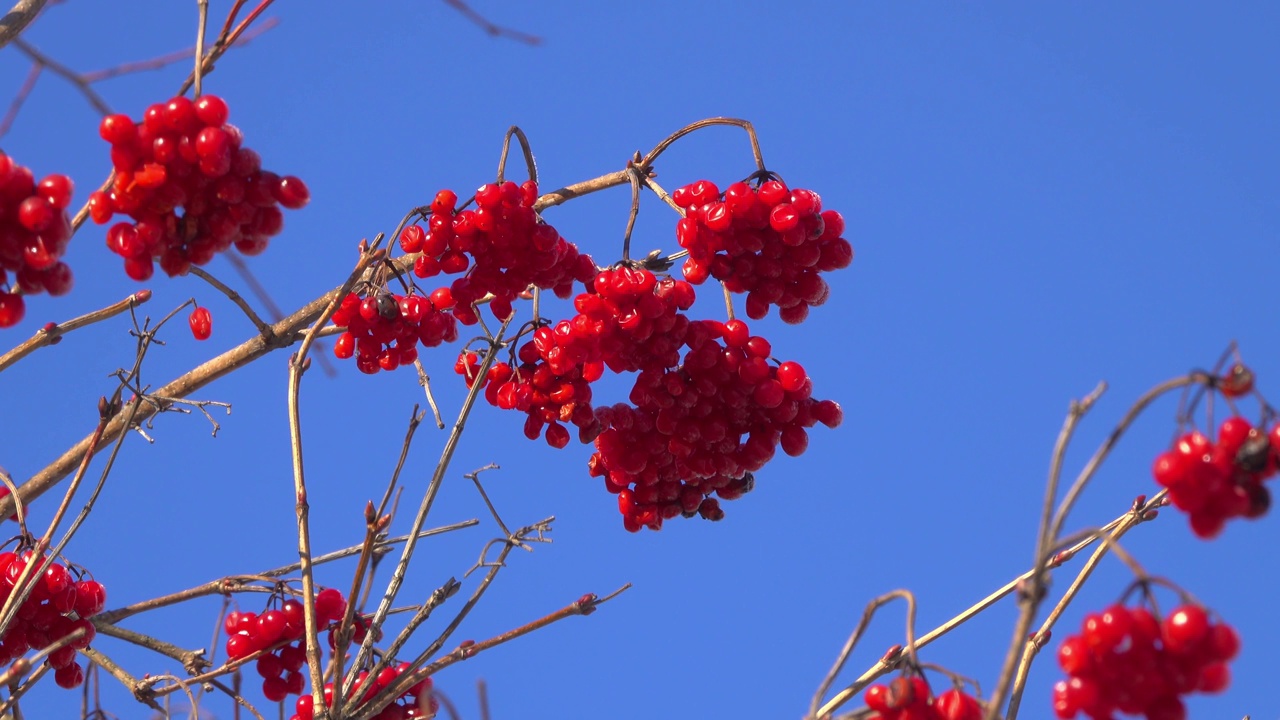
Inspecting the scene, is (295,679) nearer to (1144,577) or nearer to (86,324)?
(86,324)

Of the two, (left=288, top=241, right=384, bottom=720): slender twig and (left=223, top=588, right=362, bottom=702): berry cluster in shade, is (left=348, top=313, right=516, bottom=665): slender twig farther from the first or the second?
(left=223, top=588, right=362, bottom=702): berry cluster in shade

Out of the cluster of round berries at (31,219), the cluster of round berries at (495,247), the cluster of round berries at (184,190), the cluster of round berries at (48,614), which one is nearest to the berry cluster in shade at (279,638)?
the cluster of round berries at (48,614)

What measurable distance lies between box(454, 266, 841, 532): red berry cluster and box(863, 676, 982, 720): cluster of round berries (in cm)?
82

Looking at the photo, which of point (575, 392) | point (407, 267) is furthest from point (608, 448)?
point (407, 267)

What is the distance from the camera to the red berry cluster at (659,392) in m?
1.99

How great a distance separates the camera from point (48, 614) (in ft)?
6.41

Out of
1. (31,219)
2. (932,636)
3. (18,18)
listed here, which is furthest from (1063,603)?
(18,18)

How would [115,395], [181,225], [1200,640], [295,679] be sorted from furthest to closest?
1. [295,679]
2. [115,395]
3. [181,225]
4. [1200,640]

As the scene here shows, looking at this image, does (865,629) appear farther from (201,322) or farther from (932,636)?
(201,322)

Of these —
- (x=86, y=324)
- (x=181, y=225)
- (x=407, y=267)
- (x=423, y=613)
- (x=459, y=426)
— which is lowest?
(x=423, y=613)

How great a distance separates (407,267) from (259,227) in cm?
73

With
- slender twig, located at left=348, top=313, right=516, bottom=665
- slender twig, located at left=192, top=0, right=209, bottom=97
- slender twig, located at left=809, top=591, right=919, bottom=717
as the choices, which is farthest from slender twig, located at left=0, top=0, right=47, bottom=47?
slender twig, located at left=809, top=591, right=919, bottom=717

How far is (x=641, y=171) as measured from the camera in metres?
2.16

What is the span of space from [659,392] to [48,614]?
3.08 feet
